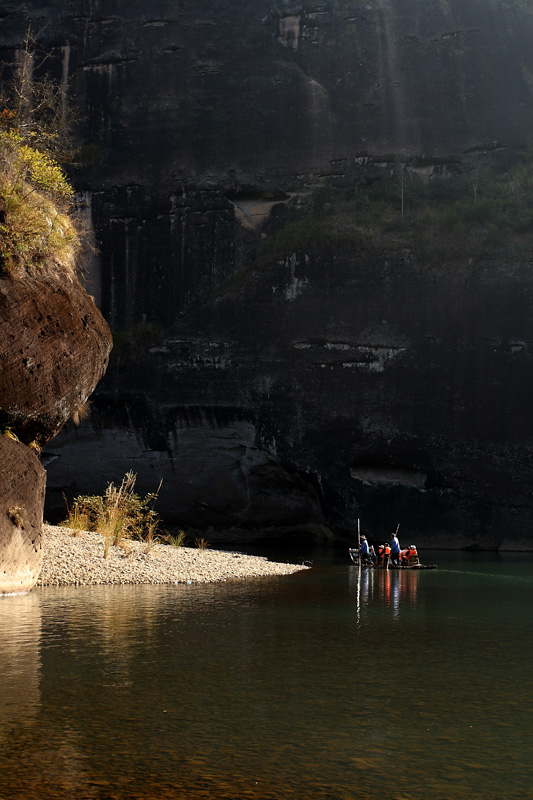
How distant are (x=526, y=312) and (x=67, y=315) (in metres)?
24.3

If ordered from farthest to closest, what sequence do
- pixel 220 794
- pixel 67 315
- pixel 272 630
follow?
pixel 67 315
pixel 272 630
pixel 220 794

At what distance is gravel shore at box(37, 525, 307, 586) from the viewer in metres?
14.8

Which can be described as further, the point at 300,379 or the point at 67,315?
the point at 300,379

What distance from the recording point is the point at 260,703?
242 inches

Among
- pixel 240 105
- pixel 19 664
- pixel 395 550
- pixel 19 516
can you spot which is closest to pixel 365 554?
pixel 395 550

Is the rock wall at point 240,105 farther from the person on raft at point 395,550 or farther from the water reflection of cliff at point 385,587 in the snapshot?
the water reflection of cliff at point 385,587

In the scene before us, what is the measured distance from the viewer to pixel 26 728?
17.6 ft

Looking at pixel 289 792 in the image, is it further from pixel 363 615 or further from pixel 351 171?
pixel 351 171

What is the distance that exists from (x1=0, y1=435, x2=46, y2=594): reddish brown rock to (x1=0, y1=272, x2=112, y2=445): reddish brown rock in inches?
→ 27.4

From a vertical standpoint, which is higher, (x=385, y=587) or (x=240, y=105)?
(x=240, y=105)

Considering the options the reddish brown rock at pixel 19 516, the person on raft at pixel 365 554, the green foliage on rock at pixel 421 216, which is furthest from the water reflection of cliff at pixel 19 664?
the green foliage on rock at pixel 421 216

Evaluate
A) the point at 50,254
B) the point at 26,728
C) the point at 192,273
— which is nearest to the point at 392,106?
the point at 192,273

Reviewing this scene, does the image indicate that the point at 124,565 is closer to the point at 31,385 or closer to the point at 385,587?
the point at 31,385

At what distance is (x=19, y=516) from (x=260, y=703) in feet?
22.8
